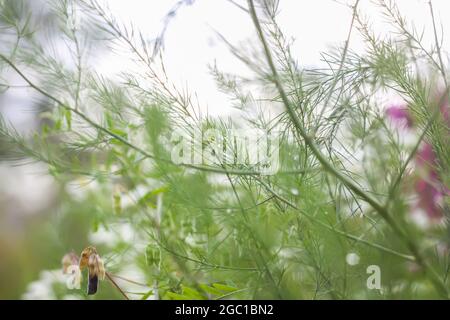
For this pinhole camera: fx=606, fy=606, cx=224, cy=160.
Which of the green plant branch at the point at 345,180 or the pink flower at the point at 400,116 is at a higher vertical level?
the pink flower at the point at 400,116

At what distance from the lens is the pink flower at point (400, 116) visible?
0.78m

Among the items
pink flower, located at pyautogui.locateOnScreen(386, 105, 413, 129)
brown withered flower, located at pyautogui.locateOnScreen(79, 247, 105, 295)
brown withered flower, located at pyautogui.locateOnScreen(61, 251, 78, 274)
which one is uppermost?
pink flower, located at pyautogui.locateOnScreen(386, 105, 413, 129)

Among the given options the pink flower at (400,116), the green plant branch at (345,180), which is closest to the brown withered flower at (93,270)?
the green plant branch at (345,180)

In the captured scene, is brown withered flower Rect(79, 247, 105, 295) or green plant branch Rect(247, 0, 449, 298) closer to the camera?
green plant branch Rect(247, 0, 449, 298)

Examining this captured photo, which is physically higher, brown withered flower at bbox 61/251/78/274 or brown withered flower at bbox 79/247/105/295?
brown withered flower at bbox 61/251/78/274

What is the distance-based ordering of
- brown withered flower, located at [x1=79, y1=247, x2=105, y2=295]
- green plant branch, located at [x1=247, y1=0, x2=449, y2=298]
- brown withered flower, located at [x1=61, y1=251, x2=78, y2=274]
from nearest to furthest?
green plant branch, located at [x1=247, y1=0, x2=449, y2=298] < brown withered flower, located at [x1=79, y1=247, x2=105, y2=295] < brown withered flower, located at [x1=61, y1=251, x2=78, y2=274]

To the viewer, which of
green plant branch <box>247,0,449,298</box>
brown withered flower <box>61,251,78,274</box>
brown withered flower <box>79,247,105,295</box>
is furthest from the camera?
brown withered flower <box>61,251,78,274</box>

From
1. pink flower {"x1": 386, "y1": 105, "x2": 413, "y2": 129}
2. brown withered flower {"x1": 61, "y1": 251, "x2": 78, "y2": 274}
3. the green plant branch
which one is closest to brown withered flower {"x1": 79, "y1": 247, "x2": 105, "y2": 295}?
brown withered flower {"x1": 61, "y1": 251, "x2": 78, "y2": 274}

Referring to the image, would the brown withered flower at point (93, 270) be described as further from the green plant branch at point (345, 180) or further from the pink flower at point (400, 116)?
the pink flower at point (400, 116)

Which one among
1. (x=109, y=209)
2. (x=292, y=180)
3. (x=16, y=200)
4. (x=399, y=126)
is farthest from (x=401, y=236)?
(x=16, y=200)

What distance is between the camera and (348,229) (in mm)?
728

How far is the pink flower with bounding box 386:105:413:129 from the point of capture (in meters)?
Result: 0.78

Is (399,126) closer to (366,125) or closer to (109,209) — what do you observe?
(366,125)

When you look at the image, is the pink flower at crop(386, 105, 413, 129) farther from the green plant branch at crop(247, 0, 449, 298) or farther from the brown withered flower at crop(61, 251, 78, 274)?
the brown withered flower at crop(61, 251, 78, 274)
